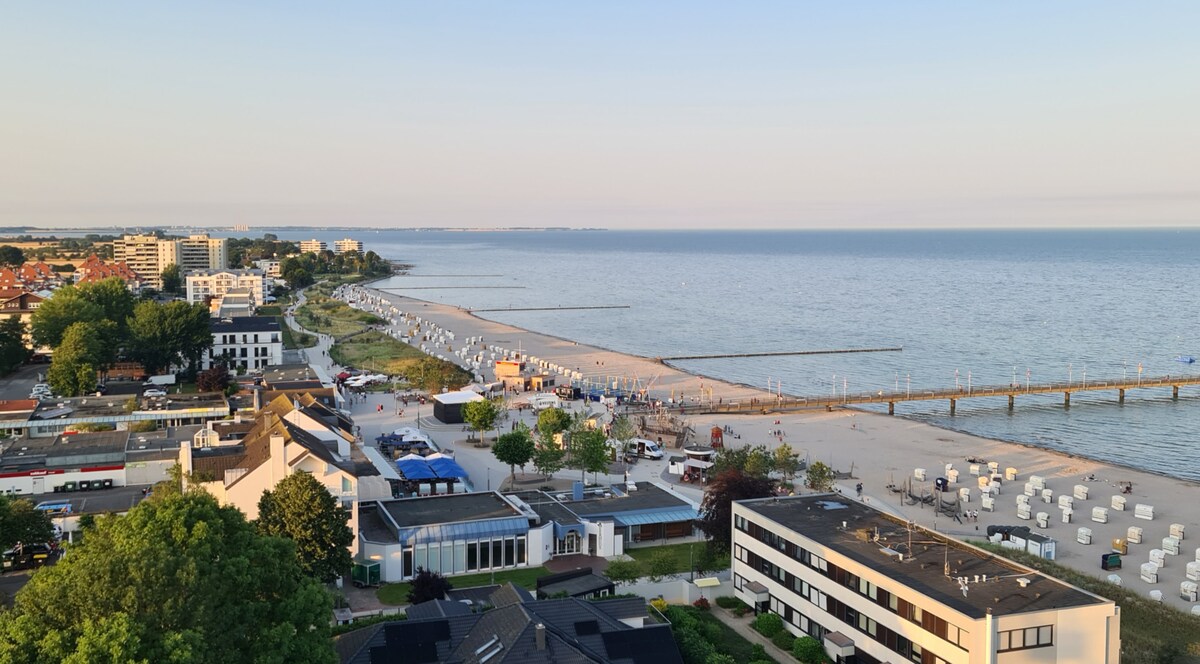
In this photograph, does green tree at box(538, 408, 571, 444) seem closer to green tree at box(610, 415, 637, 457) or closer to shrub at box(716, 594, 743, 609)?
green tree at box(610, 415, 637, 457)

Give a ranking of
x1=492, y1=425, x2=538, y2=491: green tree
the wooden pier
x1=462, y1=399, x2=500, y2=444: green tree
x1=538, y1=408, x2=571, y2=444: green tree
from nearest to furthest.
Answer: x1=492, y1=425, x2=538, y2=491: green tree → x1=538, y1=408, x2=571, y2=444: green tree → x1=462, y1=399, x2=500, y2=444: green tree → the wooden pier

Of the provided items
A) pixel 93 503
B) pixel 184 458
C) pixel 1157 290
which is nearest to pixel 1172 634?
pixel 184 458

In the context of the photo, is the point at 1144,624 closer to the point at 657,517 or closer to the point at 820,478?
the point at 820,478

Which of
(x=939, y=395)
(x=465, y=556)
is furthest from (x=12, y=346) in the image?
(x=939, y=395)

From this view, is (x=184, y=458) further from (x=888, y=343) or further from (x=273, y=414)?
(x=888, y=343)

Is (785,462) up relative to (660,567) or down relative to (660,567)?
up

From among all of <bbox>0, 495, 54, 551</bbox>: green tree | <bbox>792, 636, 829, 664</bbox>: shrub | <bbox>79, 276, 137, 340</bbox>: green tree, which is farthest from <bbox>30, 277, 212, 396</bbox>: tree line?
<bbox>792, 636, 829, 664</bbox>: shrub
